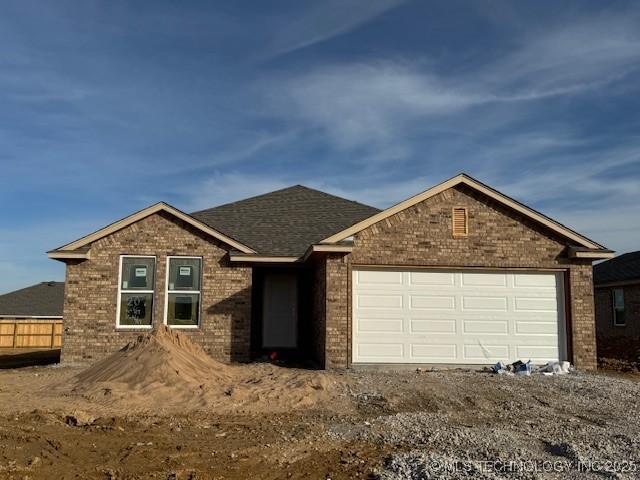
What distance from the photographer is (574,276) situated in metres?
14.3

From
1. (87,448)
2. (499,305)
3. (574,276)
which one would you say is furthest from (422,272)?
(87,448)

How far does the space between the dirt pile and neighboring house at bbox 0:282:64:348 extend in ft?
72.7

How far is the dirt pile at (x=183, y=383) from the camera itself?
9.71m

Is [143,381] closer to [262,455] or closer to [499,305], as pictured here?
[262,455]

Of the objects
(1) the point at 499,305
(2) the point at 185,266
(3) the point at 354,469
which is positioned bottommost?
(3) the point at 354,469

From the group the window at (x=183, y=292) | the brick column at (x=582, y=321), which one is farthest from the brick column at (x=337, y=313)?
the brick column at (x=582, y=321)

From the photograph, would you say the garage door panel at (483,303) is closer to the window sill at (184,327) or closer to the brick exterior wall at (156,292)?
the brick exterior wall at (156,292)

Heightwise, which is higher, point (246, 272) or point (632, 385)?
point (246, 272)

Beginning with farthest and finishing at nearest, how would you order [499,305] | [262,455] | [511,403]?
[499,305] → [511,403] → [262,455]

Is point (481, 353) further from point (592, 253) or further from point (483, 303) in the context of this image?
point (592, 253)

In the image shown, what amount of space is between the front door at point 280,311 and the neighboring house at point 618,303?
11748mm

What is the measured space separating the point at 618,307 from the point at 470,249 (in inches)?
570

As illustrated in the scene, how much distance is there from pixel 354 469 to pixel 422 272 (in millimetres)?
8544

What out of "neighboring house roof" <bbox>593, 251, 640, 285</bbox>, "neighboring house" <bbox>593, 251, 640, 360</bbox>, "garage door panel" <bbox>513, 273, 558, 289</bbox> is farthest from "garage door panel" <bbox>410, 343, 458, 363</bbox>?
"neighboring house roof" <bbox>593, 251, 640, 285</bbox>
